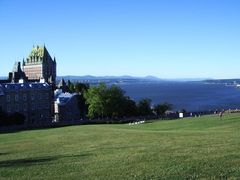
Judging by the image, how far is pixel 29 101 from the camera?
326ft

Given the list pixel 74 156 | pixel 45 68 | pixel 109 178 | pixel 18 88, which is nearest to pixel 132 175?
pixel 109 178

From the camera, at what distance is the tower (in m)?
155

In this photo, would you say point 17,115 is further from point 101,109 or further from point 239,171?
point 239,171

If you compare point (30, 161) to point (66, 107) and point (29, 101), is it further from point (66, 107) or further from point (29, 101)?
point (66, 107)

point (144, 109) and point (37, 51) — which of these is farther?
point (37, 51)

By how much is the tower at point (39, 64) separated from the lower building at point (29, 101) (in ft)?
158

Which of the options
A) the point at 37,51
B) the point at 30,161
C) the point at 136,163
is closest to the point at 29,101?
the point at 37,51

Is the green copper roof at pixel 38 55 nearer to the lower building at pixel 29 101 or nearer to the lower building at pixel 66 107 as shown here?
the lower building at pixel 29 101

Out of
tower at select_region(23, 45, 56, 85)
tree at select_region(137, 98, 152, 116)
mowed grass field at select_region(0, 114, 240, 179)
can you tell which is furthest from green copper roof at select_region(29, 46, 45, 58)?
mowed grass field at select_region(0, 114, 240, 179)

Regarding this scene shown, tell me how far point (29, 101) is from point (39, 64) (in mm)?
58371

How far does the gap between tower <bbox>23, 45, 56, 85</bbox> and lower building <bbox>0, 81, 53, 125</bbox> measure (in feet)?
158

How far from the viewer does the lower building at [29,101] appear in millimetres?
92537

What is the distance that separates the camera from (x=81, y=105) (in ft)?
351

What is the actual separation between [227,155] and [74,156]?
6.75 meters
